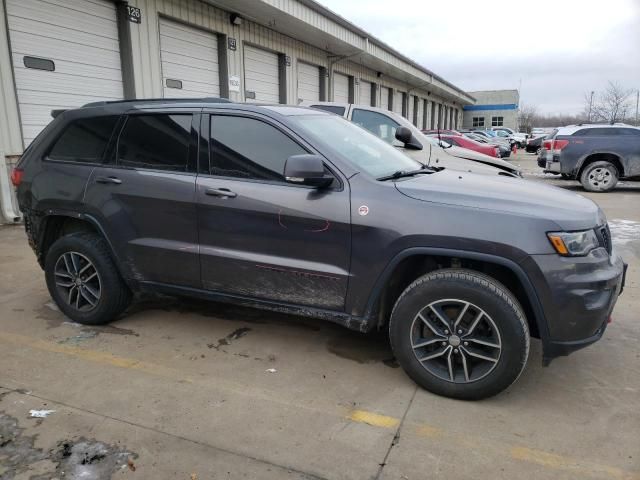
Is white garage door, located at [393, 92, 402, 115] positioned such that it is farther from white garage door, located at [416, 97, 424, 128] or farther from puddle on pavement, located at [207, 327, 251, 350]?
puddle on pavement, located at [207, 327, 251, 350]

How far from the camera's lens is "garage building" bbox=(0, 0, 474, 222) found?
27.0ft

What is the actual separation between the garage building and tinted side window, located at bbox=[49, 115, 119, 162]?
4.81 meters

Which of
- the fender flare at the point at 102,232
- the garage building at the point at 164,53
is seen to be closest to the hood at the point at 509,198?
the fender flare at the point at 102,232

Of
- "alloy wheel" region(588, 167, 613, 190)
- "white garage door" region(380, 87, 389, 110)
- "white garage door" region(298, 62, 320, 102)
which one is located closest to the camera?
"alloy wheel" region(588, 167, 613, 190)

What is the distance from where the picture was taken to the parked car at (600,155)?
40.4ft

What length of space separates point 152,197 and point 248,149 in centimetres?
81

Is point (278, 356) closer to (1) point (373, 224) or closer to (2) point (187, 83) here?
(1) point (373, 224)

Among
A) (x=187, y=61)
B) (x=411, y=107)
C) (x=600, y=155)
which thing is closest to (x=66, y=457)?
(x=187, y=61)

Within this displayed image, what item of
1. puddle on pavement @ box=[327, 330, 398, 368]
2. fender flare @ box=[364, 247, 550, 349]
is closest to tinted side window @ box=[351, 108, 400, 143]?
puddle on pavement @ box=[327, 330, 398, 368]

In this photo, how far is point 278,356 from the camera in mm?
3676

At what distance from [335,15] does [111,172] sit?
42.3ft

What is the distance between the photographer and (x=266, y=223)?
3.36m

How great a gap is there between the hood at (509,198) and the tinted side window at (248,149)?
32.1 inches

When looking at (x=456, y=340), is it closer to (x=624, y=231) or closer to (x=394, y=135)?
(x=394, y=135)
